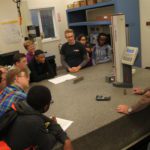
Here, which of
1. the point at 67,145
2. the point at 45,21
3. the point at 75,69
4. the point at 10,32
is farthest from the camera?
the point at 45,21

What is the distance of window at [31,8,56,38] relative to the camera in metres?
6.20

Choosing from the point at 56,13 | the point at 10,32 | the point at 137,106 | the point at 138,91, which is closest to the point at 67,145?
the point at 137,106

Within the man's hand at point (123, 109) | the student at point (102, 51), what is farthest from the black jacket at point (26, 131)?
the student at point (102, 51)

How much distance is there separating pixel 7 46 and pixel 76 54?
7.14 ft

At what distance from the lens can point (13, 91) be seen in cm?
158

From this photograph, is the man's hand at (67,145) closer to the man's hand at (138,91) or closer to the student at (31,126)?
the student at (31,126)

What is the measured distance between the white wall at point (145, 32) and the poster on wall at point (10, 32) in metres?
2.69

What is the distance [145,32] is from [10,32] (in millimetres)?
2901

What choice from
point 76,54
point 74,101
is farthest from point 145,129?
point 76,54

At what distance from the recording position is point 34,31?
15.5ft

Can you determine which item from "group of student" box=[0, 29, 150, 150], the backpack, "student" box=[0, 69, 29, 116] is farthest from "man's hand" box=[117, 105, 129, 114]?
the backpack

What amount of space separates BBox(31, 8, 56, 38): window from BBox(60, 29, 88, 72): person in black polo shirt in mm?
3110

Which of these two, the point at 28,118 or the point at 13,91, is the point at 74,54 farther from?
the point at 28,118

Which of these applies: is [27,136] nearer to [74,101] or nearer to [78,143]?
[78,143]
